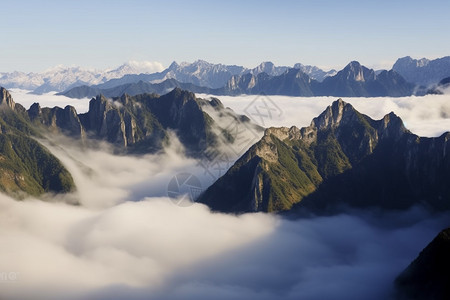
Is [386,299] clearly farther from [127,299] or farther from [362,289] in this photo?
[127,299]

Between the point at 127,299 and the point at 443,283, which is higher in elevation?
the point at 443,283

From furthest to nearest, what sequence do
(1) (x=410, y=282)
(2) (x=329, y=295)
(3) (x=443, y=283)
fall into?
1. (2) (x=329, y=295)
2. (1) (x=410, y=282)
3. (3) (x=443, y=283)

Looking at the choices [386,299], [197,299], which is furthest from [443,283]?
[197,299]

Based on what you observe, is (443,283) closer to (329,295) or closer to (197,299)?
(329,295)

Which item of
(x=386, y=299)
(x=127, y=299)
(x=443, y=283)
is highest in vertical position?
(x=443, y=283)

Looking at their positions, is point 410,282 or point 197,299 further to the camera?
point 197,299

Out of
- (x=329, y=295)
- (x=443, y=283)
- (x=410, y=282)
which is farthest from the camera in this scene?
(x=329, y=295)
